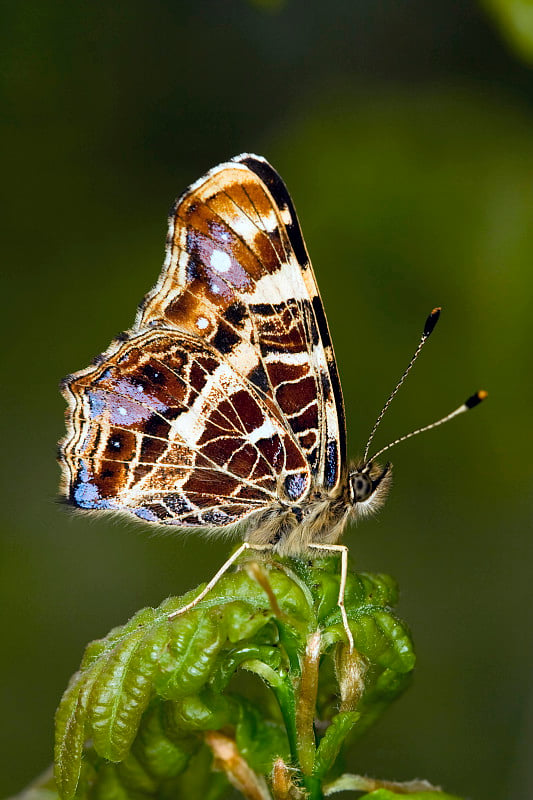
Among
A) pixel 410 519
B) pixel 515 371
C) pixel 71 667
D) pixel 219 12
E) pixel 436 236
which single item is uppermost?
pixel 219 12

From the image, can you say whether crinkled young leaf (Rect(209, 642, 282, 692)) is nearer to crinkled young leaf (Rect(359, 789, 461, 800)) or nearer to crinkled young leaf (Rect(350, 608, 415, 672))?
crinkled young leaf (Rect(350, 608, 415, 672))

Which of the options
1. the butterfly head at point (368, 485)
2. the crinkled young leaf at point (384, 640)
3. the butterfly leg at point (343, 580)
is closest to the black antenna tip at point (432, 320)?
the butterfly head at point (368, 485)

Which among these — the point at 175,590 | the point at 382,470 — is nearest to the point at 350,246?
the point at 382,470

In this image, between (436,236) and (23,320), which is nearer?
(436,236)

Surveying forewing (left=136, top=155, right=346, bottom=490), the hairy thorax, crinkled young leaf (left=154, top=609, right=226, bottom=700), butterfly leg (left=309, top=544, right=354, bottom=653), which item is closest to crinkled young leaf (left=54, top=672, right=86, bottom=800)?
crinkled young leaf (left=154, top=609, right=226, bottom=700)

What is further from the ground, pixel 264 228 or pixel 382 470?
pixel 264 228

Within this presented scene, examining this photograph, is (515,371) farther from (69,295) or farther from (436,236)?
(69,295)

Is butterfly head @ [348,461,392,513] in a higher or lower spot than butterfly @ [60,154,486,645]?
lower
